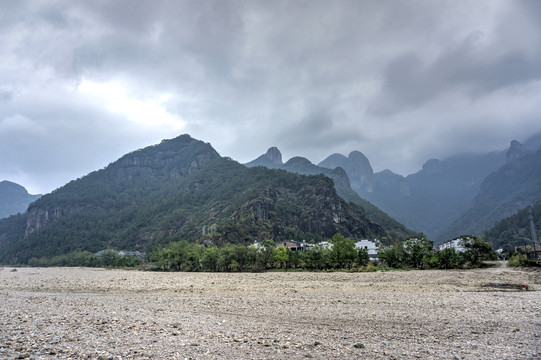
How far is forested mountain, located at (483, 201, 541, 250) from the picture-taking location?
4203 inches

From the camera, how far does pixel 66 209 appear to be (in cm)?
19788

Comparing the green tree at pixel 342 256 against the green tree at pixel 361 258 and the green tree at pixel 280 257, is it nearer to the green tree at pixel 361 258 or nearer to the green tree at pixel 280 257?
the green tree at pixel 361 258

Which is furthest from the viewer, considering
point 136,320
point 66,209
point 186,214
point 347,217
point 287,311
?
point 66,209

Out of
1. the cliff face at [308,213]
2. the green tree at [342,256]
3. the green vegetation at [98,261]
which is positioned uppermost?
the cliff face at [308,213]

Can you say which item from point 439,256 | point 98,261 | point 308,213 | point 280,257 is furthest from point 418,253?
point 98,261

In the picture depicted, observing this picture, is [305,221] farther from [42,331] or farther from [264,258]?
[42,331]

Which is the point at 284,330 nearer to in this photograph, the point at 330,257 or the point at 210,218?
the point at 330,257

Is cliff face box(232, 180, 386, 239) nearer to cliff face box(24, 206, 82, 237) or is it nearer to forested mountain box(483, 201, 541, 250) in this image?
forested mountain box(483, 201, 541, 250)

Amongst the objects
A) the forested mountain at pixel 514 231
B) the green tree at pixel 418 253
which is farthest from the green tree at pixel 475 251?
the forested mountain at pixel 514 231

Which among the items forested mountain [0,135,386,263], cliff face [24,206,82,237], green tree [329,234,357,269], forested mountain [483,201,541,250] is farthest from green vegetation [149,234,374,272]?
cliff face [24,206,82,237]

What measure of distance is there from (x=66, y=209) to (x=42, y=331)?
751ft

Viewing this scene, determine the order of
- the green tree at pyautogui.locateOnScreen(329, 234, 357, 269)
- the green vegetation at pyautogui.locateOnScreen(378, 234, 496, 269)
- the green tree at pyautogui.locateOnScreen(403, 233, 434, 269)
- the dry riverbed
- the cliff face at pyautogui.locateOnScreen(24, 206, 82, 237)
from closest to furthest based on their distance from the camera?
the dry riverbed → the green vegetation at pyautogui.locateOnScreen(378, 234, 496, 269) → the green tree at pyautogui.locateOnScreen(403, 233, 434, 269) → the green tree at pyautogui.locateOnScreen(329, 234, 357, 269) → the cliff face at pyautogui.locateOnScreen(24, 206, 82, 237)

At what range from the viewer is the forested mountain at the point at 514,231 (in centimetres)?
10675

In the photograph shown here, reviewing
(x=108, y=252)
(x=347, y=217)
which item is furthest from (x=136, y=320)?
(x=347, y=217)
